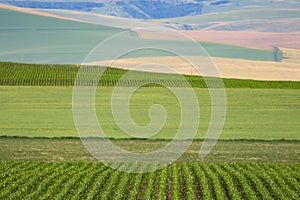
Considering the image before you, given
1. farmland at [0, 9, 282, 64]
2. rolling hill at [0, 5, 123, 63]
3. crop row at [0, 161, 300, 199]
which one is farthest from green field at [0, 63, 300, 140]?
rolling hill at [0, 5, 123, 63]

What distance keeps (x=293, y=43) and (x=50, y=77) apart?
113368 millimetres

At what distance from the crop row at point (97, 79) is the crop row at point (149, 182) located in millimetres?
29852

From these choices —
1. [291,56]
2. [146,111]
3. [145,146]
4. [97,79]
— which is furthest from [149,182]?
[291,56]

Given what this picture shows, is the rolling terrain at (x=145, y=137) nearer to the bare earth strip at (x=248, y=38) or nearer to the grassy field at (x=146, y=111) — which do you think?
the grassy field at (x=146, y=111)

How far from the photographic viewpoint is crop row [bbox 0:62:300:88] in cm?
5341

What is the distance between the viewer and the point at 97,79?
5172 centimetres

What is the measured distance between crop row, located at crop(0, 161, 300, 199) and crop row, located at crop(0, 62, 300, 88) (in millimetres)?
29852

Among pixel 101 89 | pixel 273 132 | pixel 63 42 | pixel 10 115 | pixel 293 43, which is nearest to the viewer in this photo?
pixel 273 132

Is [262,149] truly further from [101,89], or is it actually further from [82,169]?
[101,89]

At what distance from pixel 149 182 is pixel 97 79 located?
Result: 33.3m

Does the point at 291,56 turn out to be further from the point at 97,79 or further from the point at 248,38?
the point at 97,79

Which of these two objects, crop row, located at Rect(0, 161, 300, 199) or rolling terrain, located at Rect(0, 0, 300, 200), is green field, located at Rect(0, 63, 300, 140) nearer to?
rolling terrain, located at Rect(0, 0, 300, 200)

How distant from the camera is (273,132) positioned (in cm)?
3341

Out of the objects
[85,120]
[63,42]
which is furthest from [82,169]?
[63,42]
